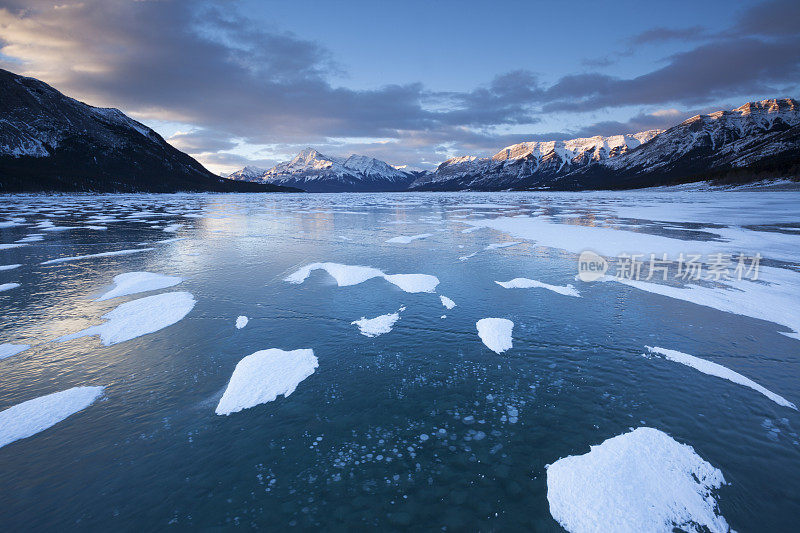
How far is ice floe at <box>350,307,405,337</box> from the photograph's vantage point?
8.12 meters

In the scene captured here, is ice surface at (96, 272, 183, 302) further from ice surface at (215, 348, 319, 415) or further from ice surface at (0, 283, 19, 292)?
ice surface at (215, 348, 319, 415)

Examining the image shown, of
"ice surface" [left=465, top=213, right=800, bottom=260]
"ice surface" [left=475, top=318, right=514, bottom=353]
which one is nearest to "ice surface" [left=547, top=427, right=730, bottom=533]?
"ice surface" [left=475, top=318, right=514, bottom=353]

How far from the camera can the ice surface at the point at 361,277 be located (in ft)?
37.6

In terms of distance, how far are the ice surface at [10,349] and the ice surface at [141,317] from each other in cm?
59

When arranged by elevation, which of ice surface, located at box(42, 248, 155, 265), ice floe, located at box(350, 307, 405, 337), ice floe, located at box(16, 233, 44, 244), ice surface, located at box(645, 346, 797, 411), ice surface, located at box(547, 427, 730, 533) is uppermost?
ice floe, located at box(16, 233, 44, 244)

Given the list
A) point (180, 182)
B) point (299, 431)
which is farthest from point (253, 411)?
point (180, 182)

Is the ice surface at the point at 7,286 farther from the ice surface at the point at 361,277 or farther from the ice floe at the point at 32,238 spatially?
the ice floe at the point at 32,238

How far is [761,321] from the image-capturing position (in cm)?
822

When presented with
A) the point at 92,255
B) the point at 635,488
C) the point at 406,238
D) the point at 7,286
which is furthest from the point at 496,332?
the point at 92,255

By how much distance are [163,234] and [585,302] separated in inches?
1023

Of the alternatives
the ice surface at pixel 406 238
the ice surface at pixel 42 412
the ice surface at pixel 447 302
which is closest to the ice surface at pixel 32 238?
the ice surface at pixel 406 238

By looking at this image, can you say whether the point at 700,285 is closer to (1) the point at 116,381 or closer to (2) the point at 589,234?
(2) the point at 589,234

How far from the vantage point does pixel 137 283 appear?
11656 millimetres

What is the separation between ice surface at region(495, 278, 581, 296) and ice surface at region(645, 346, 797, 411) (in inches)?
141
